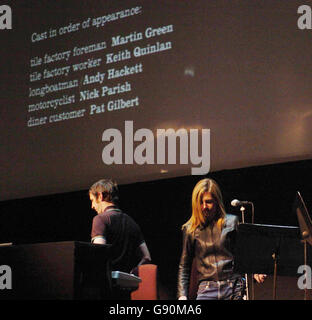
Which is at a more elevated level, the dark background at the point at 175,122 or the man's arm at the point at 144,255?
the dark background at the point at 175,122

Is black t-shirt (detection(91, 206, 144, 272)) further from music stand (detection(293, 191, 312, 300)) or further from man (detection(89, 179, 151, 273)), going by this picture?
music stand (detection(293, 191, 312, 300))

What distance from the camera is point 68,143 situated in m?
5.29

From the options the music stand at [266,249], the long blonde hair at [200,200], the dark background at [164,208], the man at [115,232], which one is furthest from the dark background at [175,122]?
the music stand at [266,249]

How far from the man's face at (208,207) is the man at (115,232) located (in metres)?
0.47

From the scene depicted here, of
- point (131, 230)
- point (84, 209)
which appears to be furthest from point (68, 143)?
point (131, 230)

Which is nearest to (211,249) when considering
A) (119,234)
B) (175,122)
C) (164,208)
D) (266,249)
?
(266,249)

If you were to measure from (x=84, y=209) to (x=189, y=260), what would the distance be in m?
2.51

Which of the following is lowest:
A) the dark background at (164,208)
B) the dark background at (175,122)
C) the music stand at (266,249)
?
the music stand at (266,249)

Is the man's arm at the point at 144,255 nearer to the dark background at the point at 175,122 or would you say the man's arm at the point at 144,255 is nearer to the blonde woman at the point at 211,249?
the blonde woman at the point at 211,249

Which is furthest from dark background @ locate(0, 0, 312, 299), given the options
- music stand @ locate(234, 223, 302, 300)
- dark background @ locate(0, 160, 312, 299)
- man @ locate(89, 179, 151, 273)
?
music stand @ locate(234, 223, 302, 300)

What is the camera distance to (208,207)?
127 inches

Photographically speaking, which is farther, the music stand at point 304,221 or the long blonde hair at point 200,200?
the long blonde hair at point 200,200

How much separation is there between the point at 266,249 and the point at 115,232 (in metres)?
0.97

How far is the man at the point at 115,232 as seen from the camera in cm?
328
